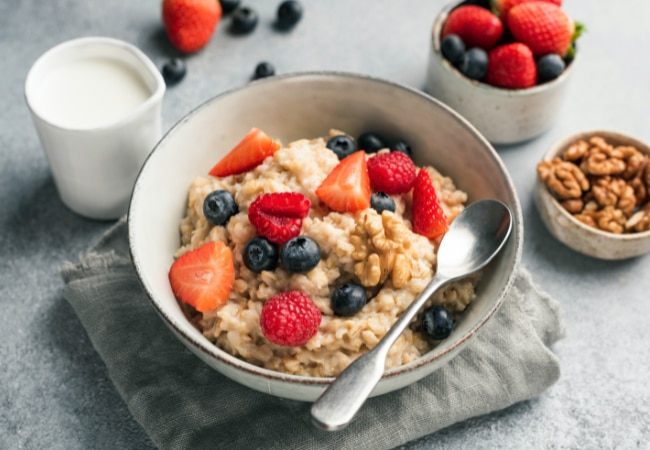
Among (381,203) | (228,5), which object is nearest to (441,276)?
(381,203)

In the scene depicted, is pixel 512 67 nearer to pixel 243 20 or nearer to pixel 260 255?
pixel 243 20

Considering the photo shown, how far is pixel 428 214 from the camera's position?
2.11 m

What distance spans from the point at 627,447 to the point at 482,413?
0.43 meters

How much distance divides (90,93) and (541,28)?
5.48 ft

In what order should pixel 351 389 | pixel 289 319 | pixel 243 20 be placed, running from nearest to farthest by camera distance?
pixel 351 389, pixel 289 319, pixel 243 20

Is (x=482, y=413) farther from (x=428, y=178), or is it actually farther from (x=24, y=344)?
(x=24, y=344)

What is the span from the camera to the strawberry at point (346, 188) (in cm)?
205

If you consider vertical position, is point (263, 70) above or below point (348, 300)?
below

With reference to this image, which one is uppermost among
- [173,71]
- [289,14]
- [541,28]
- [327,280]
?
[541,28]

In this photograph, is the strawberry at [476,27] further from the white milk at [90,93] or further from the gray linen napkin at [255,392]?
the white milk at [90,93]

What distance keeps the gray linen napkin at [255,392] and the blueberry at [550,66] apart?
0.85m

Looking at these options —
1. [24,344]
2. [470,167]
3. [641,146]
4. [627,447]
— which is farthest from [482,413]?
[24,344]

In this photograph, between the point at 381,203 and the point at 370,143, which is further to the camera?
the point at 370,143

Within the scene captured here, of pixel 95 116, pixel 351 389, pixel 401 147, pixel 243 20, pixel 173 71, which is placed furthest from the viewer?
pixel 243 20
